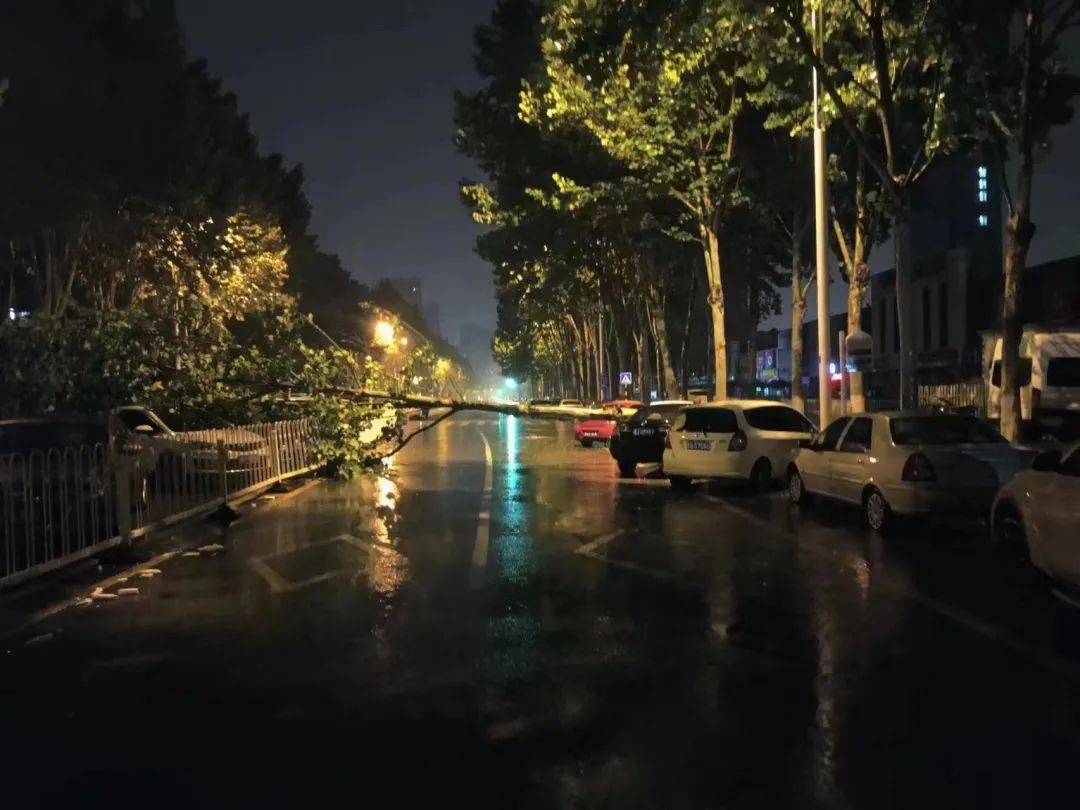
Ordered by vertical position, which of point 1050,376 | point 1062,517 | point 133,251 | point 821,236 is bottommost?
point 1062,517

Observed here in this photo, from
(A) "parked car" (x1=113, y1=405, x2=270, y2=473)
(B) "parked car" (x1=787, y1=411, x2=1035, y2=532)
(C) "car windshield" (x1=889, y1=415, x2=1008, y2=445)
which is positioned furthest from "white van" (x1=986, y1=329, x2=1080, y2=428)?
(A) "parked car" (x1=113, y1=405, x2=270, y2=473)

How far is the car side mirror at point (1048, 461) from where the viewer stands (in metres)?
8.15

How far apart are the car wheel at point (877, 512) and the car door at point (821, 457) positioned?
115 cm

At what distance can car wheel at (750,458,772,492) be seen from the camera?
17062 millimetres

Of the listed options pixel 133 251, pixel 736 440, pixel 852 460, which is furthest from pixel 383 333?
pixel 852 460

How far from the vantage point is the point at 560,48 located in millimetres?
16469

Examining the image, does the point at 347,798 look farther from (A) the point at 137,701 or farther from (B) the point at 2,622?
(B) the point at 2,622

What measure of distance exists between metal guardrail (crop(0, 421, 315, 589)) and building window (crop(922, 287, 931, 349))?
3636 centimetres

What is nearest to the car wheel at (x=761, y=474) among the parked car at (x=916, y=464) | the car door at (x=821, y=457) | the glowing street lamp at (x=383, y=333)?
the car door at (x=821, y=457)

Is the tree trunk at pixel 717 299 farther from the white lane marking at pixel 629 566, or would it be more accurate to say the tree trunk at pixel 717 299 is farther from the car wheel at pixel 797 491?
the white lane marking at pixel 629 566

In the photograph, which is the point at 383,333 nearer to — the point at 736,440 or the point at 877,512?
the point at 736,440

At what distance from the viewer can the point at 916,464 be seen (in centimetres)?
1148

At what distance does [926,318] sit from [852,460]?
35.7 meters

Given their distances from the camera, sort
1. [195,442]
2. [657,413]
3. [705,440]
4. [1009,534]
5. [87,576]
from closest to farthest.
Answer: [1009,534] < [87,576] < [195,442] < [705,440] < [657,413]
